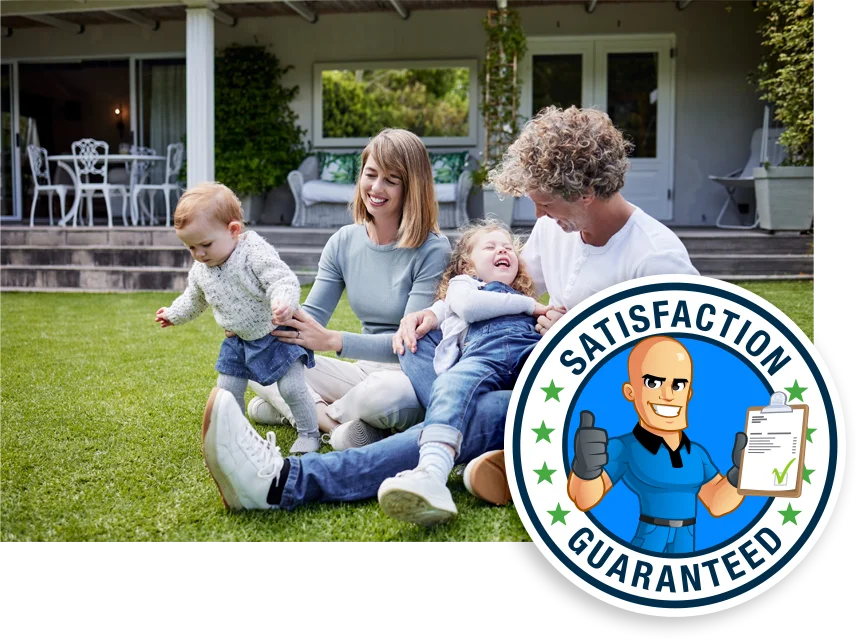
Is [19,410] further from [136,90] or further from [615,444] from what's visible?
[136,90]

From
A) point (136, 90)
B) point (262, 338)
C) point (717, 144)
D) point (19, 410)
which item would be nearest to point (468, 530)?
point (262, 338)

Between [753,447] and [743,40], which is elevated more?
[743,40]

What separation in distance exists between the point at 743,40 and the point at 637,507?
7168 millimetres

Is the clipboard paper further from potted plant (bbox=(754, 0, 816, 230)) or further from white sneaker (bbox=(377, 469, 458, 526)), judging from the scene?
potted plant (bbox=(754, 0, 816, 230))

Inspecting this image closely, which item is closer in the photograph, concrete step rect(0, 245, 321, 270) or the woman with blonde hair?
the woman with blonde hair

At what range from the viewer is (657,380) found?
171cm

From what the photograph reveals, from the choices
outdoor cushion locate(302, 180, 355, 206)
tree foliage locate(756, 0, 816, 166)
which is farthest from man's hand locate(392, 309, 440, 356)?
outdoor cushion locate(302, 180, 355, 206)

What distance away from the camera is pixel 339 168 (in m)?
7.92

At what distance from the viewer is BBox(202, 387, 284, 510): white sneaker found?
6.03 ft

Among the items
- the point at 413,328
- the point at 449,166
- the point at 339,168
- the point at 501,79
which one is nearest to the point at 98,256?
the point at 413,328

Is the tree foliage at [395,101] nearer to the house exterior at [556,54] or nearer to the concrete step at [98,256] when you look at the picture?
the house exterior at [556,54]

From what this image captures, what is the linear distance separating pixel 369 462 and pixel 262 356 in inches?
17.7

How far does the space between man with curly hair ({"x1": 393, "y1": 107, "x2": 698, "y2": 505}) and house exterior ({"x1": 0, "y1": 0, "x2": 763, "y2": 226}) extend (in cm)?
560

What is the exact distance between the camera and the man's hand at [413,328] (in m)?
2.18
